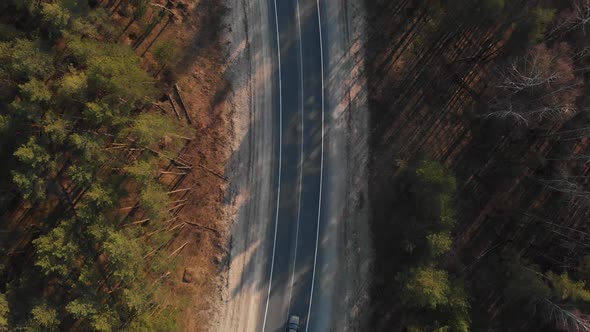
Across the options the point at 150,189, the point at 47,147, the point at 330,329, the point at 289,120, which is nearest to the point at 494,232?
the point at 330,329

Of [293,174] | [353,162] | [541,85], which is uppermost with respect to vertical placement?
[541,85]

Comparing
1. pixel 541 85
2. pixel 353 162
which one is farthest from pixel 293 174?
pixel 541 85

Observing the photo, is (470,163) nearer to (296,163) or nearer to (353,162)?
(353,162)

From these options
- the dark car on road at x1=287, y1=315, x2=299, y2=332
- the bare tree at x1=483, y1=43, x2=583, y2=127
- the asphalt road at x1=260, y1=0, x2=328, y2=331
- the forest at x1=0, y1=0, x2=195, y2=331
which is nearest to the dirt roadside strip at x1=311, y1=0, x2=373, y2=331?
the asphalt road at x1=260, y1=0, x2=328, y2=331

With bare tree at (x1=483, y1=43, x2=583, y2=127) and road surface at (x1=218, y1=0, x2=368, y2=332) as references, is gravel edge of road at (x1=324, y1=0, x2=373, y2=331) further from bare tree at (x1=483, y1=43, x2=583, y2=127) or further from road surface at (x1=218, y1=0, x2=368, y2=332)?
bare tree at (x1=483, y1=43, x2=583, y2=127)

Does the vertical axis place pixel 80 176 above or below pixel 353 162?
below
